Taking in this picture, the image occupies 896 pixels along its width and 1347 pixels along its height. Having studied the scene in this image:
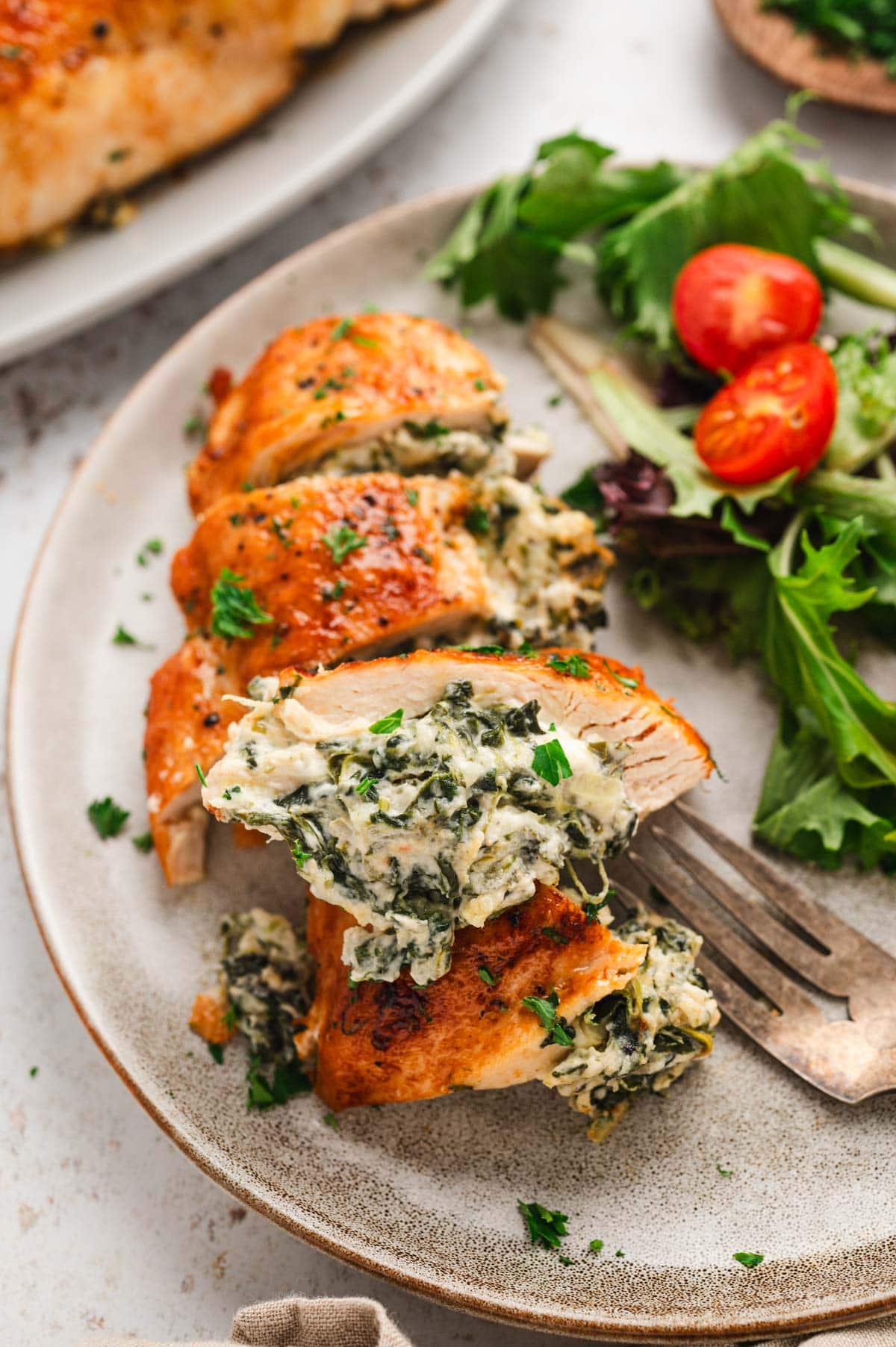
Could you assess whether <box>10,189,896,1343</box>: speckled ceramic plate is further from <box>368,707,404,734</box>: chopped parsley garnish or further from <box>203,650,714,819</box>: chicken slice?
<box>368,707,404,734</box>: chopped parsley garnish

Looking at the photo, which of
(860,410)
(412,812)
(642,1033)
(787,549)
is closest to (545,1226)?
(642,1033)

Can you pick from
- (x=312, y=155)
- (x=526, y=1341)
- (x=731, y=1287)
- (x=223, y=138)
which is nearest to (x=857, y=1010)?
(x=731, y=1287)

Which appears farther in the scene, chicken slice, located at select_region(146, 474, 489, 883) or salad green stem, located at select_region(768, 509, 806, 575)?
salad green stem, located at select_region(768, 509, 806, 575)

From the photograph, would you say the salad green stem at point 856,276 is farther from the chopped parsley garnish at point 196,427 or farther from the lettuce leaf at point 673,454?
the chopped parsley garnish at point 196,427

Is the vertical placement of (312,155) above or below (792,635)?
above

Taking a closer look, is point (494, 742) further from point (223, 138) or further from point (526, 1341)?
point (223, 138)

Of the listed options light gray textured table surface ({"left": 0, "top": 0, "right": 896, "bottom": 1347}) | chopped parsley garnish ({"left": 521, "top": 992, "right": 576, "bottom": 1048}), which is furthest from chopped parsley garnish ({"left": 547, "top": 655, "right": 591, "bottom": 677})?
light gray textured table surface ({"left": 0, "top": 0, "right": 896, "bottom": 1347})
